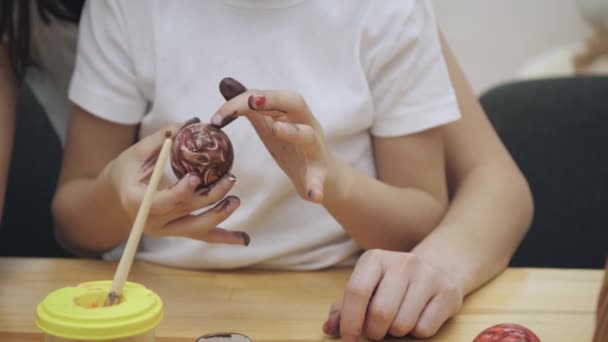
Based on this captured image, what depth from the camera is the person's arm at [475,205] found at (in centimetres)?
91

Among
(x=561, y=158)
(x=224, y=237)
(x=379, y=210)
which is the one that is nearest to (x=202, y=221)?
(x=224, y=237)

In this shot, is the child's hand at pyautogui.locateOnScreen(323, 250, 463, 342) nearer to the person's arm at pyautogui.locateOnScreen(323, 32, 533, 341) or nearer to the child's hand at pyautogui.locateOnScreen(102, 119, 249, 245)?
the person's arm at pyautogui.locateOnScreen(323, 32, 533, 341)

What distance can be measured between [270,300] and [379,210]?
16 cm

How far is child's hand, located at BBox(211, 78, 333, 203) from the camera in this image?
2.39 ft

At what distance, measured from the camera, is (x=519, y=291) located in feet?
2.96

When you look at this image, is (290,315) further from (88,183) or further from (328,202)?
(88,183)

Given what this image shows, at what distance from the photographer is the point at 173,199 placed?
2.40 ft

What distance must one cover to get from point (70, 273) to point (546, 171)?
0.70 m

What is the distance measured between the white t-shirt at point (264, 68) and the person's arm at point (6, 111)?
0.08 metres

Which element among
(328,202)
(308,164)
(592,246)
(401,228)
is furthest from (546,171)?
(308,164)

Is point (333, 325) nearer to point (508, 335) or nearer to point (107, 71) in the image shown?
point (508, 335)

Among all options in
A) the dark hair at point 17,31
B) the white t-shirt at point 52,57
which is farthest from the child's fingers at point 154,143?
the white t-shirt at point 52,57

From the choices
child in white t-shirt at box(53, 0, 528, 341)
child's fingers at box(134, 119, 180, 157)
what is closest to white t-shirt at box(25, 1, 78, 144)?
child in white t-shirt at box(53, 0, 528, 341)

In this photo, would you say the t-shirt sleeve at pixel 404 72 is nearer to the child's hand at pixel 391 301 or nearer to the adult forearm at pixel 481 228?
the adult forearm at pixel 481 228
